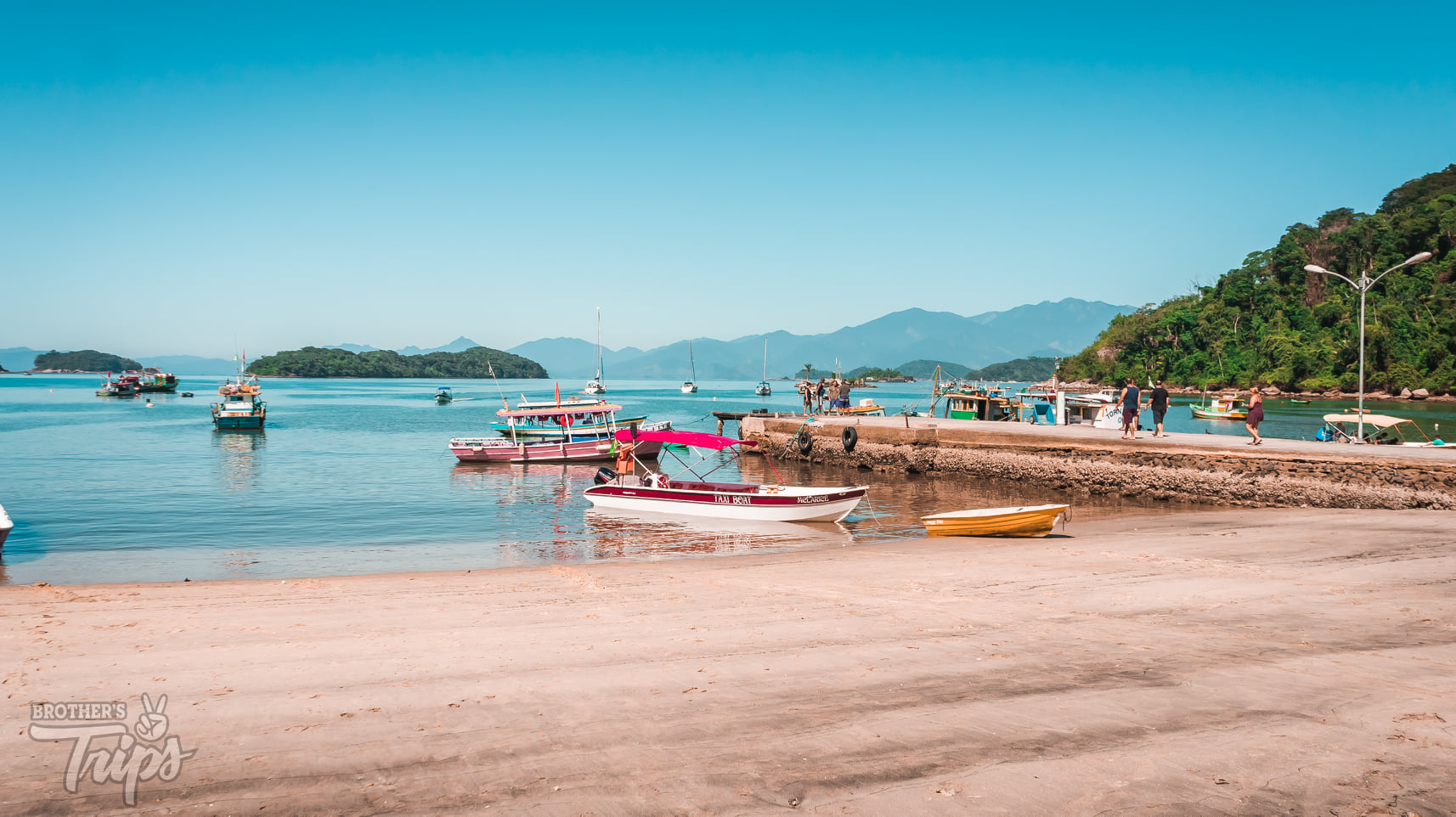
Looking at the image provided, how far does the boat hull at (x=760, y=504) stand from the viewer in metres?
19.7

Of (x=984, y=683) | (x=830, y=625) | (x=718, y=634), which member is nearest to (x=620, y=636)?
(x=718, y=634)

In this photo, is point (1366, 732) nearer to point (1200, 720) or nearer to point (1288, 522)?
point (1200, 720)

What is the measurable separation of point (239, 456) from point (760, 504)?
32.9m

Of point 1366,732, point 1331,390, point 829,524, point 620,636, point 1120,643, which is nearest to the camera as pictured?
point 1366,732

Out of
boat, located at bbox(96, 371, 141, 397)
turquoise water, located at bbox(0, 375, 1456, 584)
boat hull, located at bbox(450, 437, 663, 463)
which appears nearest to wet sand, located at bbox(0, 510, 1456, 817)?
turquoise water, located at bbox(0, 375, 1456, 584)

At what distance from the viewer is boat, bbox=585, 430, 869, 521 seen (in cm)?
1969

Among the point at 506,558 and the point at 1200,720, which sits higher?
the point at 1200,720

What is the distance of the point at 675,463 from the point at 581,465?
524 cm

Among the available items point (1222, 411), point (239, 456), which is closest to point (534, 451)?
point (239, 456)

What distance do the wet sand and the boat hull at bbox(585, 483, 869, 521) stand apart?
7865 mm

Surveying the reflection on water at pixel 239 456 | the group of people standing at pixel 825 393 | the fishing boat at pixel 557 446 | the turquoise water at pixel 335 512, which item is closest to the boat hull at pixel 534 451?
the fishing boat at pixel 557 446

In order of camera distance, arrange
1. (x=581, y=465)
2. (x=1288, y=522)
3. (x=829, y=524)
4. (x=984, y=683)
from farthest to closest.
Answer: (x=581, y=465)
(x=829, y=524)
(x=1288, y=522)
(x=984, y=683)

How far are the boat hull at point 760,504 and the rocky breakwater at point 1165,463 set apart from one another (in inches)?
395

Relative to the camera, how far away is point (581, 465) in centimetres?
3734
